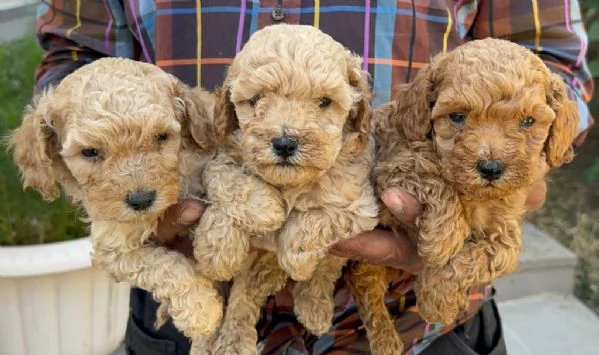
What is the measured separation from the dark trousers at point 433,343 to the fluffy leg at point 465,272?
53 cm

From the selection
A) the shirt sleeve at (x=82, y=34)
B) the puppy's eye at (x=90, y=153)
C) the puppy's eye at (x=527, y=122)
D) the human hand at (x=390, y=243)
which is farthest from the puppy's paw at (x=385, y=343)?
the shirt sleeve at (x=82, y=34)

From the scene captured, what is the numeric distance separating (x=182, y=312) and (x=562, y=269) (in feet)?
14.1

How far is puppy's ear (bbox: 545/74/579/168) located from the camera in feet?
7.84

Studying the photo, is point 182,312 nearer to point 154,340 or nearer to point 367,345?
point 154,340

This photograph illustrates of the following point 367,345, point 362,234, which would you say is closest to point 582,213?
point 367,345

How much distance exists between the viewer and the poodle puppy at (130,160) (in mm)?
2309

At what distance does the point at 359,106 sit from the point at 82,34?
1338 millimetres

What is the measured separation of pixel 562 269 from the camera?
601cm

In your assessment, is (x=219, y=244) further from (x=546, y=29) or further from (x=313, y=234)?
(x=546, y=29)

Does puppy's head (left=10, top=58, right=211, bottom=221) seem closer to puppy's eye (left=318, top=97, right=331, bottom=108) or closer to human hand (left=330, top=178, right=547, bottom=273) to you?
puppy's eye (left=318, top=97, right=331, bottom=108)

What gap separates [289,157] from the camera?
7.23ft

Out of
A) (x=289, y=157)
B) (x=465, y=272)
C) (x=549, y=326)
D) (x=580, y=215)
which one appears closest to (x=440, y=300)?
(x=465, y=272)

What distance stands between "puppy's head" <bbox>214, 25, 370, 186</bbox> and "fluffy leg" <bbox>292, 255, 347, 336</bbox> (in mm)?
461

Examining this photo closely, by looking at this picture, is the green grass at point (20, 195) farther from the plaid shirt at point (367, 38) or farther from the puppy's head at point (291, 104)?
the puppy's head at point (291, 104)
